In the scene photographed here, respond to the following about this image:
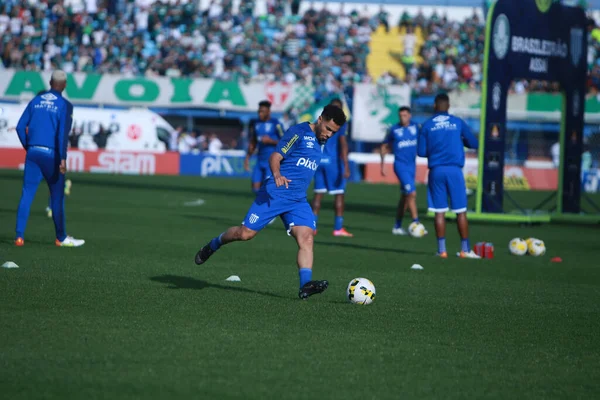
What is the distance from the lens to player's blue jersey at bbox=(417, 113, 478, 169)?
45.0ft

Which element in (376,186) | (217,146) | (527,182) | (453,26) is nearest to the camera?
(376,186)

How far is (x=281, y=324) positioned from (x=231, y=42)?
36964 millimetres

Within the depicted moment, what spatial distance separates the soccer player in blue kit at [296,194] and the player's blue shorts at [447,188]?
4925 millimetres

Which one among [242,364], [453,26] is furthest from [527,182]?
[242,364]

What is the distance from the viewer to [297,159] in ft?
29.5

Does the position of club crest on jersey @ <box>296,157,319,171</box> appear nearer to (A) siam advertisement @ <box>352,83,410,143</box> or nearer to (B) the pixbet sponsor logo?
(B) the pixbet sponsor logo

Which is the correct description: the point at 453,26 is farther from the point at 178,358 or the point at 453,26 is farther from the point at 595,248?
the point at 178,358

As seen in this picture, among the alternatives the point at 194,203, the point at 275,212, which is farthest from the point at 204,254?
the point at 194,203

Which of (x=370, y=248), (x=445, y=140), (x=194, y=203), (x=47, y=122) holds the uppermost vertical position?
(x=47, y=122)

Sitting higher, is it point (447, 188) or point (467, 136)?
point (467, 136)

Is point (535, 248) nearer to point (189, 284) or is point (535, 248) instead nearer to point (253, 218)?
point (189, 284)

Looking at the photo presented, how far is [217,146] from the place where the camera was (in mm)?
41562

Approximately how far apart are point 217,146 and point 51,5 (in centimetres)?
988

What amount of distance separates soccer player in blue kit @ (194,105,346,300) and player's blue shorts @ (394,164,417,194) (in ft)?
28.8
